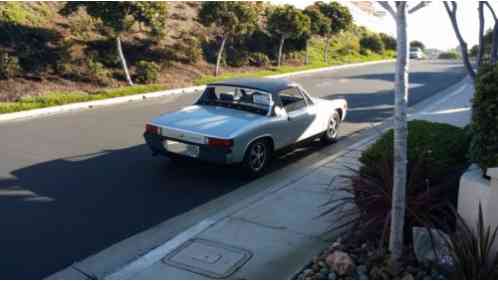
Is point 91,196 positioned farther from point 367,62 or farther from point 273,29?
point 367,62

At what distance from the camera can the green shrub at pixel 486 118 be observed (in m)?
4.34

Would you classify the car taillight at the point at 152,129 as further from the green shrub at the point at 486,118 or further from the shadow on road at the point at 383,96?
the shadow on road at the point at 383,96

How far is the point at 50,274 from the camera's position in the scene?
4523 mm

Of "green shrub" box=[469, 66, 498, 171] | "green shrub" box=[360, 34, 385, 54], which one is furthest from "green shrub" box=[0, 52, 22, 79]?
"green shrub" box=[360, 34, 385, 54]

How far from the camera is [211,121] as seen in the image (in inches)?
290

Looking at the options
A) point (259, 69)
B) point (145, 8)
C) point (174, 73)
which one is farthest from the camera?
point (259, 69)

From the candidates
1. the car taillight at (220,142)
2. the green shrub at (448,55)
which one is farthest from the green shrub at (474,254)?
the green shrub at (448,55)

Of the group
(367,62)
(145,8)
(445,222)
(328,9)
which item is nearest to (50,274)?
(445,222)

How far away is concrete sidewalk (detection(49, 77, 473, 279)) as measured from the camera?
452 centimetres

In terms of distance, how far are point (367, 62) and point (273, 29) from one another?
10.4 metres

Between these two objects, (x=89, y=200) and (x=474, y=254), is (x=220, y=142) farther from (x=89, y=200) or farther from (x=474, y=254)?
(x=474, y=254)

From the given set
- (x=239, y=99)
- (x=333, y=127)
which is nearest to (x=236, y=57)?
(x=333, y=127)

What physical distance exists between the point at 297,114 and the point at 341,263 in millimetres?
4208

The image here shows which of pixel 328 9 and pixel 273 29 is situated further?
pixel 328 9
